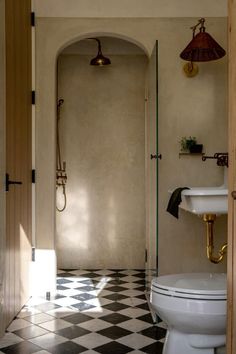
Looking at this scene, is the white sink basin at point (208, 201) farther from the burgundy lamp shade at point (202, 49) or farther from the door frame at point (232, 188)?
the burgundy lamp shade at point (202, 49)

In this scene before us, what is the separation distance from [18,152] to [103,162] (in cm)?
191

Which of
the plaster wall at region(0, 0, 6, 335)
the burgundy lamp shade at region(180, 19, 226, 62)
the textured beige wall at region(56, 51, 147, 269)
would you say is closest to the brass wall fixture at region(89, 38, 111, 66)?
the textured beige wall at region(56, 51, 147, 269)

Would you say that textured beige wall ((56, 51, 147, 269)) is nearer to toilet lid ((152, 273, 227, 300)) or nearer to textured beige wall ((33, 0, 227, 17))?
textured beige wall ((33, 0, 227, 17))

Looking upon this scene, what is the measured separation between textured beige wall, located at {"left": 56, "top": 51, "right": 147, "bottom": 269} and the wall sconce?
59.6 inches

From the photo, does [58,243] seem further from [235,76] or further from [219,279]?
[235,76]

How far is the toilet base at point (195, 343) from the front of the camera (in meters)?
2.29

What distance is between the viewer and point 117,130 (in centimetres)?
511

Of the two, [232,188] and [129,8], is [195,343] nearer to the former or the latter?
[232,188]

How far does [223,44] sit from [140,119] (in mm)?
1589

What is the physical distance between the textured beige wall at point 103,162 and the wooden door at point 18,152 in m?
1.47

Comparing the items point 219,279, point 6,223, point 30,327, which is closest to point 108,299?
point 30,327

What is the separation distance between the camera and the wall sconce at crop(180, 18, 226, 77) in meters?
3.20

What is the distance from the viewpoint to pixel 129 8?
3717 mm

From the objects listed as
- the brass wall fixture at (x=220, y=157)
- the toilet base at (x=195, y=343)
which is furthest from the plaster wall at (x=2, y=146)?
the brass wall fixture at (x=220, y=157)
